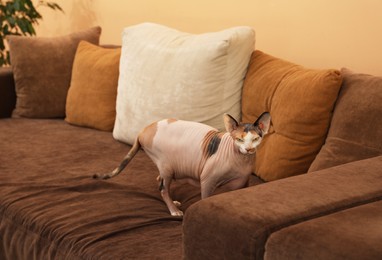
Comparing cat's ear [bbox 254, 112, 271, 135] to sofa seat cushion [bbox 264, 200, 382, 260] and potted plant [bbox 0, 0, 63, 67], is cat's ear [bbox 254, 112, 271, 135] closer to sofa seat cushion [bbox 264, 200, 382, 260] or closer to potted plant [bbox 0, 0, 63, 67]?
sofa seat cushion [bbox 264, 200, 382, 260]

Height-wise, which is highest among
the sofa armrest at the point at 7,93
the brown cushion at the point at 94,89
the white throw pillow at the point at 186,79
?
the white throw pillow at the point at 186,79

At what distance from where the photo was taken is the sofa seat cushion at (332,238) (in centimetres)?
121

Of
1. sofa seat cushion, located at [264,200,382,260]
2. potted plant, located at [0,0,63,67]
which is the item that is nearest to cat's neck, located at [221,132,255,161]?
sofa seat cushion, located at [264,200,382,260]

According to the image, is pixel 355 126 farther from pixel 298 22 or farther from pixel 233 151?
pixel 298 22

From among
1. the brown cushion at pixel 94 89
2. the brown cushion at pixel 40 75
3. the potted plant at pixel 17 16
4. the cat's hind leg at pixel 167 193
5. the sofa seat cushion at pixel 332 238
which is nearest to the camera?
the sofa seat cushion at pixel 332 238

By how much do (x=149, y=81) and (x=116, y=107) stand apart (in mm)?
237

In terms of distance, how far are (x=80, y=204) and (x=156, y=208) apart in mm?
230

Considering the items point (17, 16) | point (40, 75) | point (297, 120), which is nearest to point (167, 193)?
point (297, 120)

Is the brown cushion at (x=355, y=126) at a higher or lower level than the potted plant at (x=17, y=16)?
higher

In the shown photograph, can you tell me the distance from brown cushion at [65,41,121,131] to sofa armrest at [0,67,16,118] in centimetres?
33

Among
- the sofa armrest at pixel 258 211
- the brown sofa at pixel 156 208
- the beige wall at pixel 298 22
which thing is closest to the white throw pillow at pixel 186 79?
the brown sofa at pixel 156 208

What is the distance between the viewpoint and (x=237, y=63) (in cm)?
245

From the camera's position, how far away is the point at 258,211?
4.47ft

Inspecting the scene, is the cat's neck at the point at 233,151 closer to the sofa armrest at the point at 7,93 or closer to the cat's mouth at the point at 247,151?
the cat's mouth at the point at 247,151
